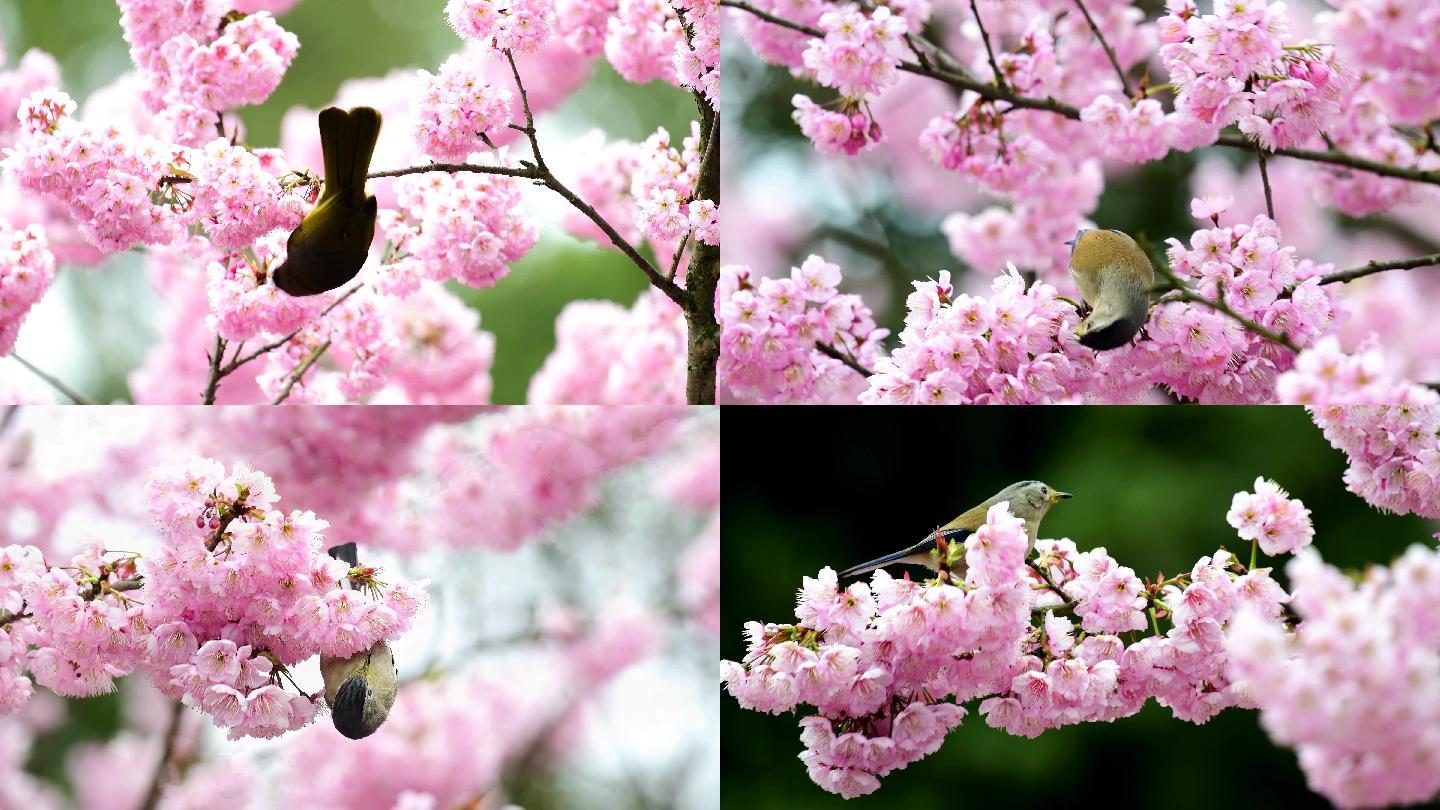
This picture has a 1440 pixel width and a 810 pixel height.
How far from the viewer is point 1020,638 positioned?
1293 mm

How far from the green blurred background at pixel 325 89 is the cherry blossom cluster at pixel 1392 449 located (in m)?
0.94

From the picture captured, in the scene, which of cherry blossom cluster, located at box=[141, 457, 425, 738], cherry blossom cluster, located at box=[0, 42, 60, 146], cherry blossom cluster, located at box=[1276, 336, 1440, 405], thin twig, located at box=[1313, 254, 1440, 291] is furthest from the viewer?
cherry blossom cluster, located at box=[0, 42, 60, 146]

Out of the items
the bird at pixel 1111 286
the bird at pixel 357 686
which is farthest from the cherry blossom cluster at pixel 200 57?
the bird at pixel 1111 286

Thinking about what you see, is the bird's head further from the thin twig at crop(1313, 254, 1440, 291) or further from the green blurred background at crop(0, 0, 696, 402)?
the green blurred background at crop(0, 0, 696, 402)

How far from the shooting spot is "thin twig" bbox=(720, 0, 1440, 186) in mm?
1509

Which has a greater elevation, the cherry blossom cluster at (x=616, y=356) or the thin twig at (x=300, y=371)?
the cherry blossom cluster at (x=616, y=356)

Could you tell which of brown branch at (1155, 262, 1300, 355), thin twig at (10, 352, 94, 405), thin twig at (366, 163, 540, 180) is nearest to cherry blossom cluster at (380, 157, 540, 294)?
thin twig at (366, 163, 540, 180)

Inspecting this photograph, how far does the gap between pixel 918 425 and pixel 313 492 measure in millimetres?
888

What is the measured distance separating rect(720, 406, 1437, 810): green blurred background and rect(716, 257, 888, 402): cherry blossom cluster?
200mm

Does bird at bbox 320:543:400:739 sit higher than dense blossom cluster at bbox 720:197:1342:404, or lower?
lower

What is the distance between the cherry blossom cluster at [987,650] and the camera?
123 centimetres

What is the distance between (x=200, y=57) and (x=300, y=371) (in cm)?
42

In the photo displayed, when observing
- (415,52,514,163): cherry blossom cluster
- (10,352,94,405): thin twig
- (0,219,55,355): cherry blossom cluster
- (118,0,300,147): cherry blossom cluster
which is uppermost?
(118,0,300,147): cherry blossom cluster

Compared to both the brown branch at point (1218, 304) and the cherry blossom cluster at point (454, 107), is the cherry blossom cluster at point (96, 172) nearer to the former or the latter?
the cherry blossom cluster at point (454, 107)
